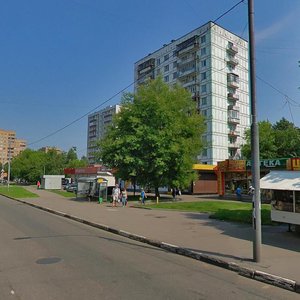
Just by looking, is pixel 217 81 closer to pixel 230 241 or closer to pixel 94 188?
pixel 94 188

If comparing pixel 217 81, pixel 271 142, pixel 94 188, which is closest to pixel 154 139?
pixel 94 188

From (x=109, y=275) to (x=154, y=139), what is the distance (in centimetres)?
2602

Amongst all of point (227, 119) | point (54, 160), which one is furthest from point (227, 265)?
point (54, 160)

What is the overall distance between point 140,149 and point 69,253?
2463 cm

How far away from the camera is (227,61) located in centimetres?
7975

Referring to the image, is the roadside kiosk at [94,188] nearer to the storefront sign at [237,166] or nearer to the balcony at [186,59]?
the storefront sign at [237,166]

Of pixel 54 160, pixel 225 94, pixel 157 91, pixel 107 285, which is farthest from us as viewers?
pixel 54 160

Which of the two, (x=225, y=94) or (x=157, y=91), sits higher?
(x=225, y=94)

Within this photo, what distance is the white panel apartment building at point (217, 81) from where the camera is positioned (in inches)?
2992

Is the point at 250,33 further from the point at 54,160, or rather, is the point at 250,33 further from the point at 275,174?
the point at 54,160

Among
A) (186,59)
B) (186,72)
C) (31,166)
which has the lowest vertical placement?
(31,166)

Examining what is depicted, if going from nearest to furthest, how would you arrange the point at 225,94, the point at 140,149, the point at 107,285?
the point at 107,285
the point at 140,149
the point at 225,94

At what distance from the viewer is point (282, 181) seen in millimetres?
13273

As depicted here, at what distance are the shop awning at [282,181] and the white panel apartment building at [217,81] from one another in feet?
198
